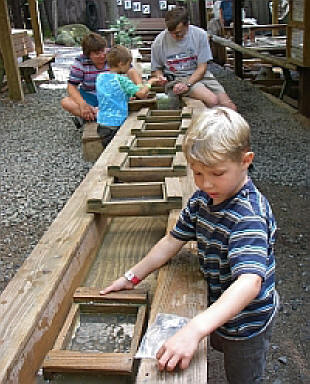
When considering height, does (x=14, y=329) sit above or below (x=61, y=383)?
above

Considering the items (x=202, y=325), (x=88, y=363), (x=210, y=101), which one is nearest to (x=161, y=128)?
(x=210, y=101)

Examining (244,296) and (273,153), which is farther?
(273,153)

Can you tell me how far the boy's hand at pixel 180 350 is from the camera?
1280 millimetres

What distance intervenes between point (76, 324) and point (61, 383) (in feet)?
0.97

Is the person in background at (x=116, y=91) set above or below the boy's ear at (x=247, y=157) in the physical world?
below

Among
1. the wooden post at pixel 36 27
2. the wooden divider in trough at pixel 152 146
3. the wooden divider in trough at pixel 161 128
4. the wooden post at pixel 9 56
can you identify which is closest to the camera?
the wooden divider in trough at pixel 152 146

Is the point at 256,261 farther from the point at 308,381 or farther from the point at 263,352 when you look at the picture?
the point at 308,381

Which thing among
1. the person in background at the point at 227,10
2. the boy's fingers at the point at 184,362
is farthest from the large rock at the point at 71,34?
the boy's fingers at the point at 184,362

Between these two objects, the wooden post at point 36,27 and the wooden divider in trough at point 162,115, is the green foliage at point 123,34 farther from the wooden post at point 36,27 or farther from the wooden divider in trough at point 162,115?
the wooden divider in trough at point 162,115

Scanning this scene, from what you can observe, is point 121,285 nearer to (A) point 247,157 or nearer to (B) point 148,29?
(A) point 247,157

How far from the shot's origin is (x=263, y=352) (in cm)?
175

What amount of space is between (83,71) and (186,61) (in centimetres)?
122

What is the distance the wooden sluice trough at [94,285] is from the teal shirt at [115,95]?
196 cm

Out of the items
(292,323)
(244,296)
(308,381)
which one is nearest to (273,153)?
(292,323)
